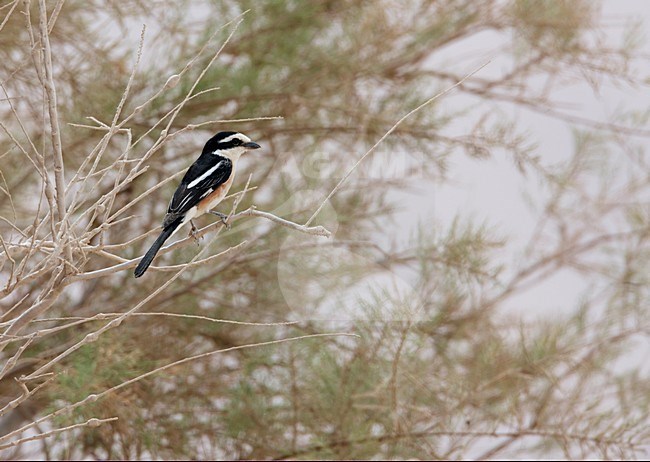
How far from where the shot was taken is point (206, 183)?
1740 mm

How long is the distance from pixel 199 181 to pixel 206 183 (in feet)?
0.04

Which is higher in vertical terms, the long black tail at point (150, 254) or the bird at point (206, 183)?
the bird at point (206, 183)

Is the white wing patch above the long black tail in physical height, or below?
above

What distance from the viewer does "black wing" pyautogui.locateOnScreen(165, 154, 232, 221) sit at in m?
1.68

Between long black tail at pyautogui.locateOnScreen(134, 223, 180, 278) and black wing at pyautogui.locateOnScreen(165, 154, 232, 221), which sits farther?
black wing at pyautogui.locateOnScreen(165, 154, 232, 221)

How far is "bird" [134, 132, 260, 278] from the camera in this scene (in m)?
1.66

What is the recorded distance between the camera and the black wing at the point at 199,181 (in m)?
1.68

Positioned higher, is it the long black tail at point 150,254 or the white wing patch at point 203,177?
the white wing patch at point 203,177

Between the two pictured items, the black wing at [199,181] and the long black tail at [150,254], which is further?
the black wing at [199,181]

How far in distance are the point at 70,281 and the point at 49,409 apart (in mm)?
1485

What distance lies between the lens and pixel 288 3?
337 centimetres

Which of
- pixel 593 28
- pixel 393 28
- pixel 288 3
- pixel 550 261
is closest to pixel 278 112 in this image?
pixel 288 3

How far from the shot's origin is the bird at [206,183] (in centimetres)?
166

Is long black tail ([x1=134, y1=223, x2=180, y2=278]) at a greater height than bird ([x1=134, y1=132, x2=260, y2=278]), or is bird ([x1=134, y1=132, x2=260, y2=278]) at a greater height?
bird ([x1=134, y1=132, x2=260, y2=278])
